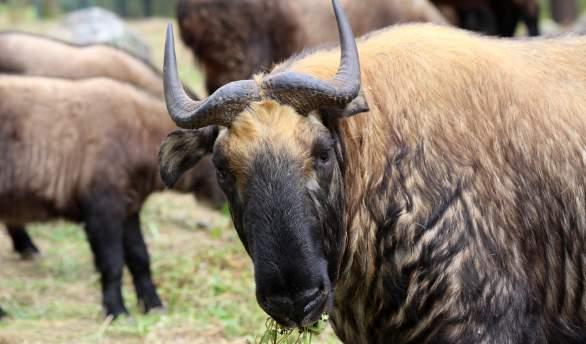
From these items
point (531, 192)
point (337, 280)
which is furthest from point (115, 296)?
point (531, 192)

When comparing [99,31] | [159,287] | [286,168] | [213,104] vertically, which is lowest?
[159,287]

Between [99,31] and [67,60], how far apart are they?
178 inches

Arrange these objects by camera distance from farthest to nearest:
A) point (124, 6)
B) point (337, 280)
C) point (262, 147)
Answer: point (124, 6)
point (337, 280)
point (262, 147)

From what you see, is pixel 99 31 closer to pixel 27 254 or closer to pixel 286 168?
pixel 27 254

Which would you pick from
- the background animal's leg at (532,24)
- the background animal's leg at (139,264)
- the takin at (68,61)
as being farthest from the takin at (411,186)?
the background animal's leg at (532,24)

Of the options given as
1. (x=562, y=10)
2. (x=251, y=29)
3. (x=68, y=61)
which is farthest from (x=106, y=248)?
(x=562, y=10)

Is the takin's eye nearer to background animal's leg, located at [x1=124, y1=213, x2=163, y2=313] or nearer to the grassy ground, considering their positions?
the grassy ground

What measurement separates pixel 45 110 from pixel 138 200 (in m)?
0.87

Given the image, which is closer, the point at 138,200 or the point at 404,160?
the point at 404,160

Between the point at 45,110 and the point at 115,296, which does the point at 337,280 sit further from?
the point at 45,110

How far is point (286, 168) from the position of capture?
11.1 ft

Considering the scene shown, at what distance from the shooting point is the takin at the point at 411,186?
11.1 feet

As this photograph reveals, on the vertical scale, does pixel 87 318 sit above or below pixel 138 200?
below

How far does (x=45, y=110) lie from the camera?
6.84 metres
